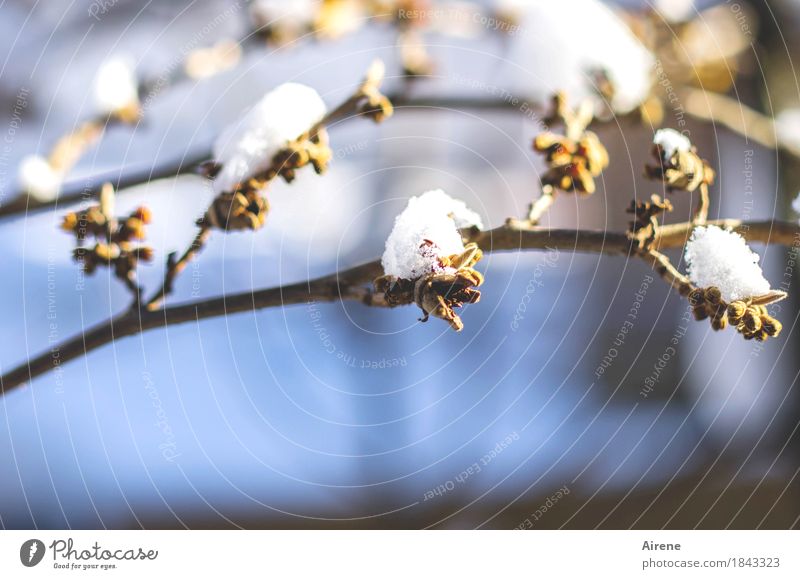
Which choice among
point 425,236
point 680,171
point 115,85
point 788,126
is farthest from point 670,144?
point 115,85

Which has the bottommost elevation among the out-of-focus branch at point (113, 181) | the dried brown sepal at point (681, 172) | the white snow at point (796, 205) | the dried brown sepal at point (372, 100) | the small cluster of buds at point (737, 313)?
the small cluster of buds at point (737, 313)

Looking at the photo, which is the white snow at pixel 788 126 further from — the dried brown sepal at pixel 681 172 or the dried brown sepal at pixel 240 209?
the dried brown sepal at pixel 240 209

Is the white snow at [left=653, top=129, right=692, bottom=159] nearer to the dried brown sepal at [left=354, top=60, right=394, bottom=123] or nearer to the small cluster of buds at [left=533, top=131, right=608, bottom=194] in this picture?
the small cluster of buds at [left=533, top=131, right=608, bottom=194]

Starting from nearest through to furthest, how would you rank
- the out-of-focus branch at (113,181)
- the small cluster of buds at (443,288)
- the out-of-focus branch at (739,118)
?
the small cluster of buds at (443,288) → the out-of-focus branch at (113,181) → the out-of-focus branch at (739,118)

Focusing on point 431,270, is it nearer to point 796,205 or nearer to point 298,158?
point 298,158

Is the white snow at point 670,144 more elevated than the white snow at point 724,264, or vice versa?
the white snow at point 670,144

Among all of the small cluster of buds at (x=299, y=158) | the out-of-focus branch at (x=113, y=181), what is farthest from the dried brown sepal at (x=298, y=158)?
the out-of-focus branch at (x=113, y=181)
